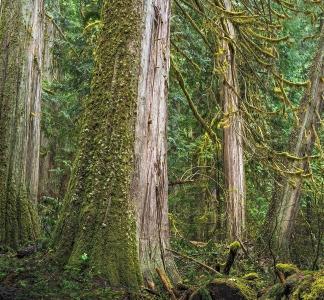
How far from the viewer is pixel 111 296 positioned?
448 centimetres

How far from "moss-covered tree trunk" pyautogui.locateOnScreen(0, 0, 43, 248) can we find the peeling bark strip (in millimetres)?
2519

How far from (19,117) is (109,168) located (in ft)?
9.50

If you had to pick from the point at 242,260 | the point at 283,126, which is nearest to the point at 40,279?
the point at 242,260

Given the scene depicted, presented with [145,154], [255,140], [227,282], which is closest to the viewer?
[227,282]

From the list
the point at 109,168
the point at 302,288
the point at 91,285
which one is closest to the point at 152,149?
the point at 109,168

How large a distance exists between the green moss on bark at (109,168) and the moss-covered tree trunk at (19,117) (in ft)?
7.01

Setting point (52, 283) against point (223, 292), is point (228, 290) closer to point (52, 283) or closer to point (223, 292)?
point (223, 292)

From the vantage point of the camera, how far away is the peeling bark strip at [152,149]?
202 inches

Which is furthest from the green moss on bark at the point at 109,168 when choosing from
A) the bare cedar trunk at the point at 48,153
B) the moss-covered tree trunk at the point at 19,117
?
the bare cedar trunk at the point at 48,153

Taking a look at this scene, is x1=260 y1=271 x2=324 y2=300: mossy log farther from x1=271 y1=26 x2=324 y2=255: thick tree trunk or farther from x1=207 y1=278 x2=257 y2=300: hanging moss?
x1=271 y1=26 x2=324 y2=255: thick tree trunk

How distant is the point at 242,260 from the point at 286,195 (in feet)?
6.08

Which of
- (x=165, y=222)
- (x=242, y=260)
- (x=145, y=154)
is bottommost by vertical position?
(x=242, y=260)

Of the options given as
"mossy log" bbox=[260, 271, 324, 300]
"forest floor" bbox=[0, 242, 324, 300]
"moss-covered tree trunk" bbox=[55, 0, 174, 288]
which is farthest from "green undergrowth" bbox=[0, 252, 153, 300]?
"mossy log" bbox=[260, 271, 324, 300]

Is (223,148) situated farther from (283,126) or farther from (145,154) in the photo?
(145,154)
